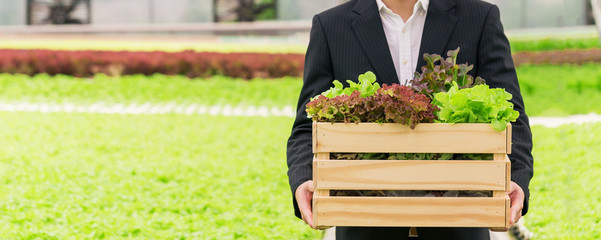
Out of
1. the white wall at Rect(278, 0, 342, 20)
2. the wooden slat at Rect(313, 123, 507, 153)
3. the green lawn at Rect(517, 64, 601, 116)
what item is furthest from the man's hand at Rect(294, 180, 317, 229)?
the white wall at Rect(278, 0, 342, 20)

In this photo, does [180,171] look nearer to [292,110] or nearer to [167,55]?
[292,110]

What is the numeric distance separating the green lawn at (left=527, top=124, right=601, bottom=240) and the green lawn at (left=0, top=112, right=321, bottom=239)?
5.71 feet

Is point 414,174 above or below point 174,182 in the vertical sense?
above

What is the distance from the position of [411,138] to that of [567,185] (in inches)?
205

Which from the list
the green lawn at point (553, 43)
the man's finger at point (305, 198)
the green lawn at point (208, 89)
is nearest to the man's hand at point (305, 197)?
the man's finger at point (305, 198)

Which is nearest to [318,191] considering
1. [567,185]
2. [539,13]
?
[567,185]

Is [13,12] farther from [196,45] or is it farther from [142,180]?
[142,180]

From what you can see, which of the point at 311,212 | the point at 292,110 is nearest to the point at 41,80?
the point at 292,110

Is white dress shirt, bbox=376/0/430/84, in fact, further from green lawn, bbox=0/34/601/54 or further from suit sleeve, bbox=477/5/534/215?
green lawn, bbox=0/34/601/54

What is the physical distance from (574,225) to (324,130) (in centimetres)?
406

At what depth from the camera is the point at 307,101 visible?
2.58 metres

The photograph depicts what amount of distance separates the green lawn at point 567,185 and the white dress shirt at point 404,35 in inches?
130

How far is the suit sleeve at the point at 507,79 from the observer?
236cm

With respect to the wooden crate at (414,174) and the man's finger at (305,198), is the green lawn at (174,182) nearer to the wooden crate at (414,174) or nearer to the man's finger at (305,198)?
the man's finger at (305,198)
